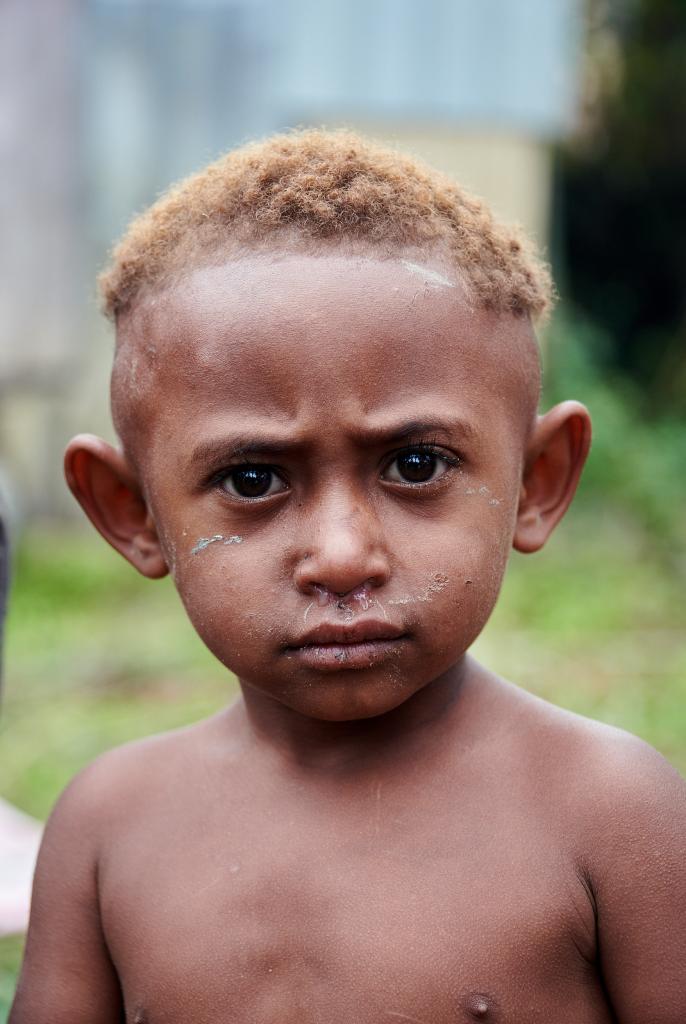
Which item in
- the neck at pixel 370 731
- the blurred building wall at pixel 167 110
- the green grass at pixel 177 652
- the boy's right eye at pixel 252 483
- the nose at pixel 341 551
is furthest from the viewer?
the blurred building wall at pixel 167 110

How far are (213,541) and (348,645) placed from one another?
0.77 ft

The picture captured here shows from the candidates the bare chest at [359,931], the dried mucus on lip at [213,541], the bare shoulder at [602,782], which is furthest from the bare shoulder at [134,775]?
the bare shoulder at [602,782]

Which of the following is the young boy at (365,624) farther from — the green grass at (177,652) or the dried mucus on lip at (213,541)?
the green grass at (177,652)

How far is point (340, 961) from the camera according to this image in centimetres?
166

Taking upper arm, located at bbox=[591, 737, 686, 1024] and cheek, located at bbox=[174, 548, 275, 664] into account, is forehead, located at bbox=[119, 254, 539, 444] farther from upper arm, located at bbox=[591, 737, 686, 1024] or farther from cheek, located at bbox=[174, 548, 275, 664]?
upper arm, located at bbox=[591, 737, 686, 1024]

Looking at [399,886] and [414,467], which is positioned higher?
[414,467]

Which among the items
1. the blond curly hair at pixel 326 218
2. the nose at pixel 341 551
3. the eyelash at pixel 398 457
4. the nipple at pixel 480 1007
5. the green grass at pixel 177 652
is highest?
the blond curly hair at pixel 326 218

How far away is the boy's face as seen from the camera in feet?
5.17

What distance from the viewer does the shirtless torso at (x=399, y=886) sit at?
1.63 m

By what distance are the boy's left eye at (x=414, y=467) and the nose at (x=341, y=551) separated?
0.22ft

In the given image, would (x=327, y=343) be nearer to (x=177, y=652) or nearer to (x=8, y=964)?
(x=8, y=964)

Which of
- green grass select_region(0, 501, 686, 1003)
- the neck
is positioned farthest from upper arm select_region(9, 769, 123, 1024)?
green grass select_region(0, 501, 686, 1003)

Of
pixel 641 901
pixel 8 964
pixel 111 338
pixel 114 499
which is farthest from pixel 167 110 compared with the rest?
pixel 641 901

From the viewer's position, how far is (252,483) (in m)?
1.66
